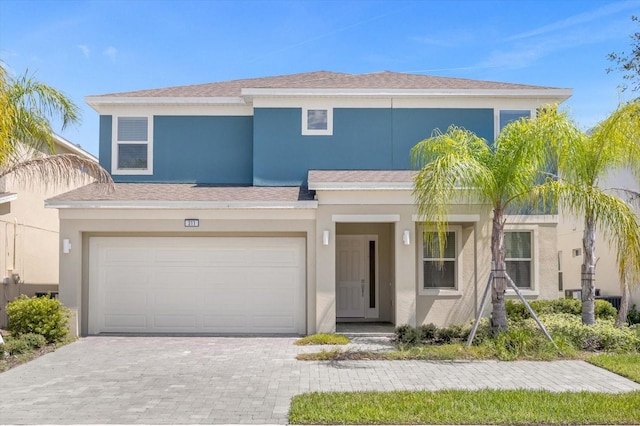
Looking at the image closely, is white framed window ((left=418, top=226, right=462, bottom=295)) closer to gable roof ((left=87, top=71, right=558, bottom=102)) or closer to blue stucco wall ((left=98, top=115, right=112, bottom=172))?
gable roof ((left=87, top=71, right=558, bottom=102))

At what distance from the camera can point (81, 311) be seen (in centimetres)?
1430

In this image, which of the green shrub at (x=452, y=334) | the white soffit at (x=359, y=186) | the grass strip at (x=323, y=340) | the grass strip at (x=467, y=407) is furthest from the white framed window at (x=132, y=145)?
the grass strip at (x=467, y=407)

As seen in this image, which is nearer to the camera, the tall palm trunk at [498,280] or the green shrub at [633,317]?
the tall palm trunk at [498,280]

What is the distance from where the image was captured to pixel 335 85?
16375 mm

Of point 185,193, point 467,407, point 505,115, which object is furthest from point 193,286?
point 505,115

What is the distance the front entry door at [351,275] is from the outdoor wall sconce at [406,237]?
3146mm

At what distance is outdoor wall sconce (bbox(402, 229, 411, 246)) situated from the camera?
549 inches

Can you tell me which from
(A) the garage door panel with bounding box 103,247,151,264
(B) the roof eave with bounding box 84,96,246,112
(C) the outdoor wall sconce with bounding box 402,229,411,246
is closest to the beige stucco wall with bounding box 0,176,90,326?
(B) the roof eave with bounding box 84,96,246,112

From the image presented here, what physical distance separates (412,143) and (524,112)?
3.08 meters

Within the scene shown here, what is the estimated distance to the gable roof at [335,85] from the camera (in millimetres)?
16203

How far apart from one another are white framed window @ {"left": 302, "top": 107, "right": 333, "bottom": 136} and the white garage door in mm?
3221

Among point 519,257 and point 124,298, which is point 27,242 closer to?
point 124,298

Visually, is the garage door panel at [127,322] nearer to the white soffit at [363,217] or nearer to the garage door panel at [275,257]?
the garage door panel at [275,257]

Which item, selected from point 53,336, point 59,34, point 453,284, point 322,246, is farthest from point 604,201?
point 59,34
